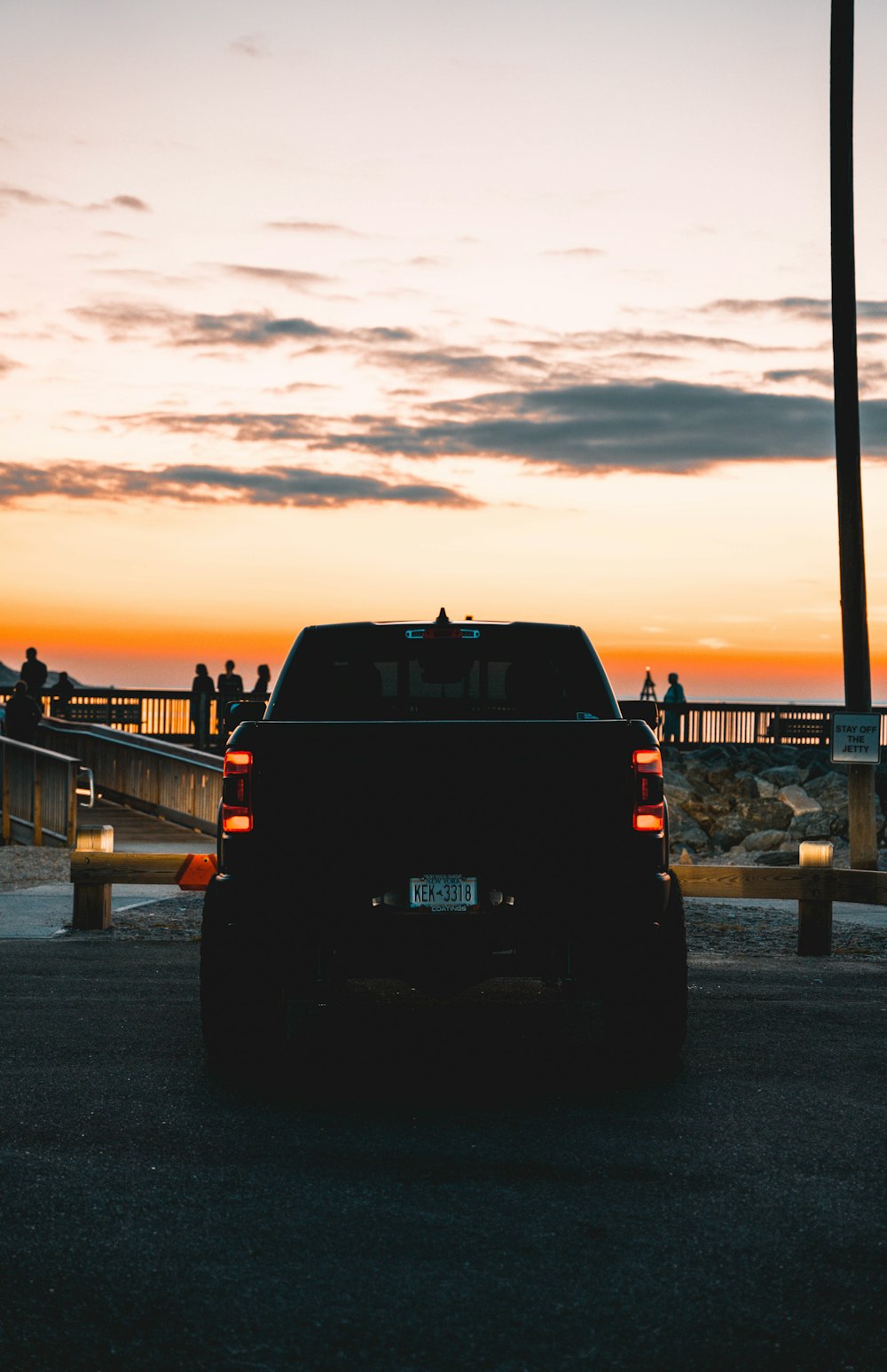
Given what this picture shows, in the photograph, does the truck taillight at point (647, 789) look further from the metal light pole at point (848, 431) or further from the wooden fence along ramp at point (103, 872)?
the metal light pole at point (848, 431)

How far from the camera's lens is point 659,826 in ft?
22.4

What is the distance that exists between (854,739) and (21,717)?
14820mm

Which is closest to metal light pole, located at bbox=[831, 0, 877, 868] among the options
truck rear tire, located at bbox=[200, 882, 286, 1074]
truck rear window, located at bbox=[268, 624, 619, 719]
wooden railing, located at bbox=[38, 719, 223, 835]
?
truck rear window, located at bbox=[268, 624, 619, 719]

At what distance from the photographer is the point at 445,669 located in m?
8.45

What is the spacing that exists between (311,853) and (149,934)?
6361 millimetres

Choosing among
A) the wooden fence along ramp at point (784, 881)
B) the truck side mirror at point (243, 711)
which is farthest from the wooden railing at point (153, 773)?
the truck side mirror at point (243, 711)

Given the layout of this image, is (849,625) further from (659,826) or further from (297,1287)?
(297,1287)

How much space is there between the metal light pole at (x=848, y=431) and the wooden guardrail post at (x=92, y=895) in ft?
23.4

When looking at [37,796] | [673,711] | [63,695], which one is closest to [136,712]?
[63,695]

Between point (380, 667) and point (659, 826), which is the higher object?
point (380, 667)

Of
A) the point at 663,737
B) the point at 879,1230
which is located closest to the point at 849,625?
the point at 879,1230

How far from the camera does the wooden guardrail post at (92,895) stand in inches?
498

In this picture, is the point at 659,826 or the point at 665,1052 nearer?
the point at 659,826

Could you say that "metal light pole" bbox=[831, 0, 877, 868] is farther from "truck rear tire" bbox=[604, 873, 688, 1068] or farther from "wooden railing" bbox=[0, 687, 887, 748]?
"wooden railing" bbox=[0, 687, 887, 748]
